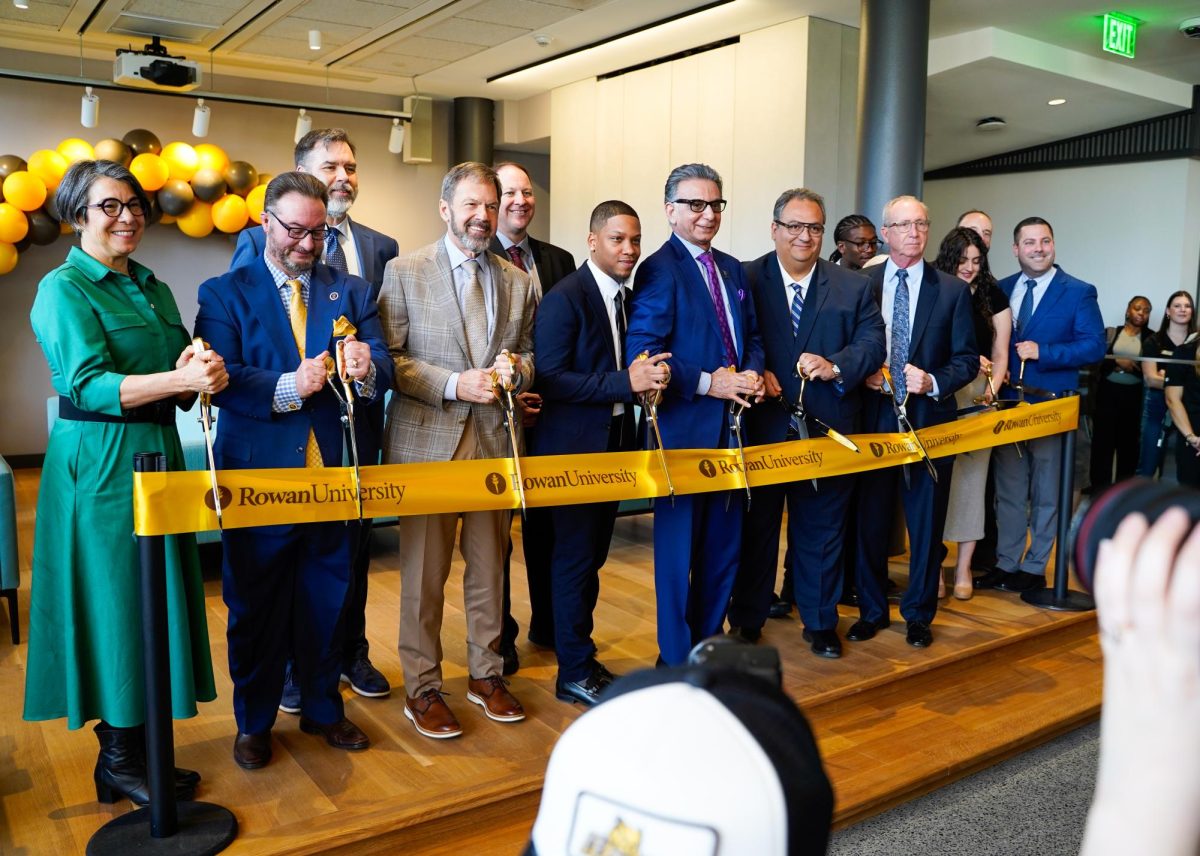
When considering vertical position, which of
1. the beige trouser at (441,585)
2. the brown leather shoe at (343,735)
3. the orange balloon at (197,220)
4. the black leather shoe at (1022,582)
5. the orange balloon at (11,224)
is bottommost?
the brown leather shoe at (343,735)

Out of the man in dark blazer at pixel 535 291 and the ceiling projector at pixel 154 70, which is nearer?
the man in dark blazer at pixel 535 291

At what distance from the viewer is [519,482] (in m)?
3.04

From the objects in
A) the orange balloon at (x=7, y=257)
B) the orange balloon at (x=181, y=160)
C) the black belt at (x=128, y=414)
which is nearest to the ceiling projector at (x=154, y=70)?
the orange balloon at (x=181, y=160)

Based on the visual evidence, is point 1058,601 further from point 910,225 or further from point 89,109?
point 89,109

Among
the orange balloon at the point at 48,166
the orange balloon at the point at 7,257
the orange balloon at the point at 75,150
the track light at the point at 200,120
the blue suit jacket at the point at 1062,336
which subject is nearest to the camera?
the blue suit jacket at the point at 1062,336

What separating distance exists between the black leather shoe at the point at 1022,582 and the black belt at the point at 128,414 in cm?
375

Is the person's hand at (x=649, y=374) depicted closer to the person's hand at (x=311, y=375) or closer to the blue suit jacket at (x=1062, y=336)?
the person's hand at (x=311, y=375)

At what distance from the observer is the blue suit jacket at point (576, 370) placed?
10.6 ft

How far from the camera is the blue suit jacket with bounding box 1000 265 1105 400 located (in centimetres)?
459

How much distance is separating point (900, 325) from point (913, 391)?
27 centimetres

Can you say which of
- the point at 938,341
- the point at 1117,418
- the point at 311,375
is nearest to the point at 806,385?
the point at 938,341

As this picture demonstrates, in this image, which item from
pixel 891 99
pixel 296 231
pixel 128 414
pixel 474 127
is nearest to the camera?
pixel 128 414

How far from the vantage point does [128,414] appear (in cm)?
252

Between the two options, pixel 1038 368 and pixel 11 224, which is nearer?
pixel 1038 368
